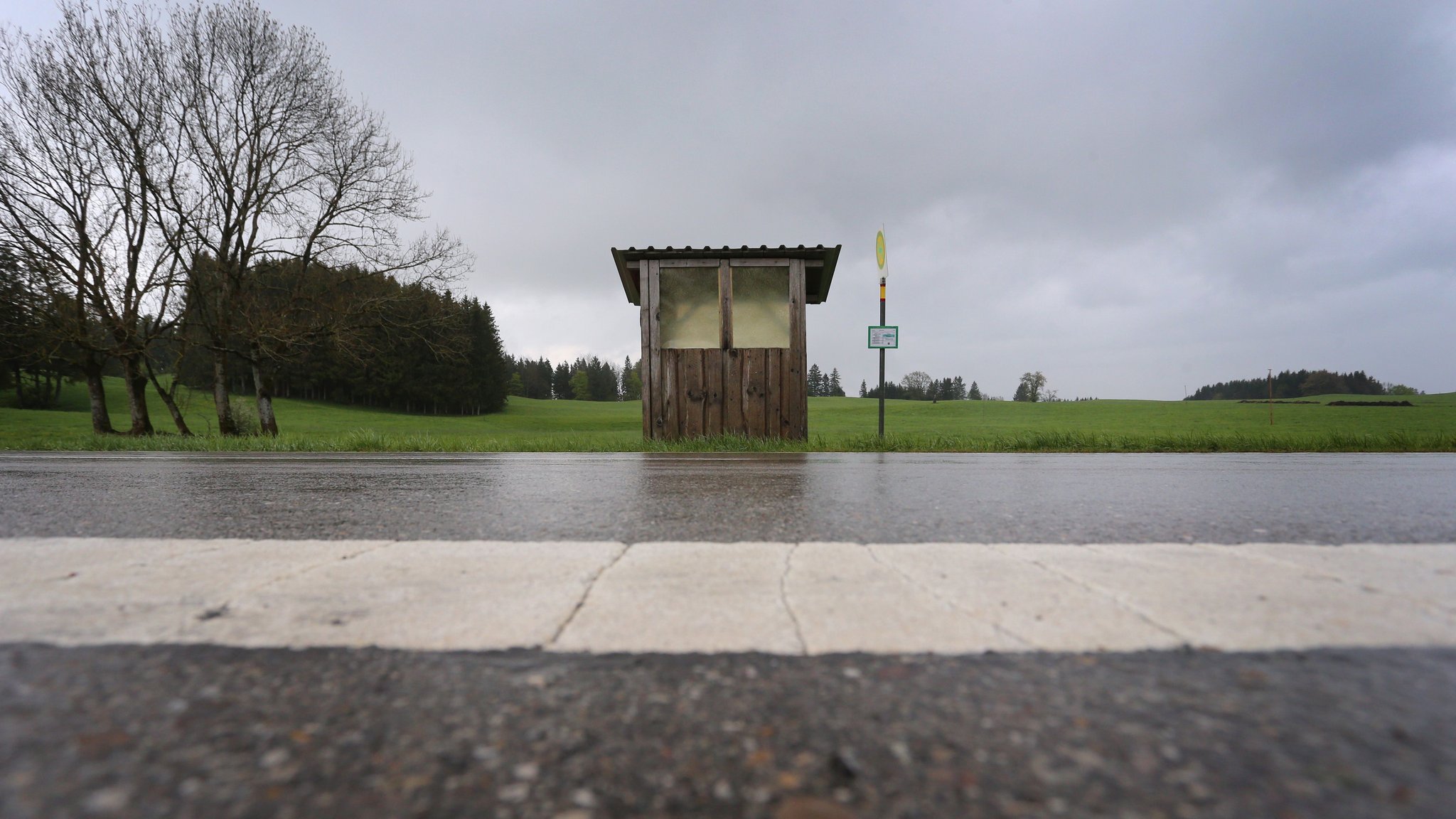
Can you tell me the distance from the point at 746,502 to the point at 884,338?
816 cm

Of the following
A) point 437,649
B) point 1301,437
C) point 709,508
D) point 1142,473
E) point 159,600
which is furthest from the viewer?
point 1301,437

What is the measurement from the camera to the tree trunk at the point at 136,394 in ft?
56.3

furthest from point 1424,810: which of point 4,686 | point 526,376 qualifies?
point 526,376

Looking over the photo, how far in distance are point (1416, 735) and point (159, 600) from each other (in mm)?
2599

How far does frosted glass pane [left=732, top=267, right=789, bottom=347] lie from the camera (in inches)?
462

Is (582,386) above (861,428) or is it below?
above

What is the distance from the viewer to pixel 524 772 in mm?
832

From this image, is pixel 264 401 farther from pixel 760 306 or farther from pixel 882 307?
pixel 882 307

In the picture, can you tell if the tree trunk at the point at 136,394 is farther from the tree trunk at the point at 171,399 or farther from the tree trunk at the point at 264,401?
the tree trunk at the point at 264,401

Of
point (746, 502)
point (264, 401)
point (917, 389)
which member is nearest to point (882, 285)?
point (746, 502)

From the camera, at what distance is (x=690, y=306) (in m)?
12.0

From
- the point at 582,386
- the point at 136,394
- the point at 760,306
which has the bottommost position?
the point at 136,394

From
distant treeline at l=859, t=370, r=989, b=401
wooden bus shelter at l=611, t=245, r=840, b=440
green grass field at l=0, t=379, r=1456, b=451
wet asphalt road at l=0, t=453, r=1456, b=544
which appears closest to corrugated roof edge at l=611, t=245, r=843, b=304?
wooden bus shelter at l=611, t=245, r=840, b=440

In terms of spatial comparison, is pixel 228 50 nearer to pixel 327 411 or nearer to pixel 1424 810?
pixel 1424 810
